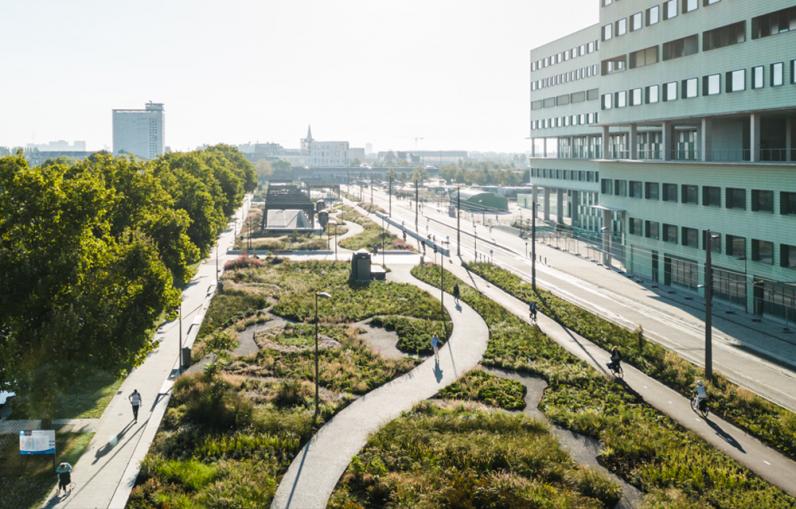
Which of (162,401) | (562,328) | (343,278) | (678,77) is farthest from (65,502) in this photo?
(678,77)

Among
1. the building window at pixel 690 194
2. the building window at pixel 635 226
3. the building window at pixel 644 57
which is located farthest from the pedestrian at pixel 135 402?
the building window at pixel 644 57

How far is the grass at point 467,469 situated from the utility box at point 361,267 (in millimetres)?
33685

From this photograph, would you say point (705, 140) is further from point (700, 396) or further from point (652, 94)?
point (700, 396)

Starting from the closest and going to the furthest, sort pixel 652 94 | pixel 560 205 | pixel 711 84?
pixel 711 84, pixel 652 94, pixel 560 205

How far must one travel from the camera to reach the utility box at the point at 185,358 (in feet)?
122

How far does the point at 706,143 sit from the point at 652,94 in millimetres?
8108

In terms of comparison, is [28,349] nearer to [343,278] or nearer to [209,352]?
[209,352]

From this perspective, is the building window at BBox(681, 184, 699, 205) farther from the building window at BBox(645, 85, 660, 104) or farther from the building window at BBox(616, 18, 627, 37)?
the building window at BBox(616, 18, 627, 37)

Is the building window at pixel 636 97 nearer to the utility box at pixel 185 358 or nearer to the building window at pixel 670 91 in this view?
the building window at pixel 670 91

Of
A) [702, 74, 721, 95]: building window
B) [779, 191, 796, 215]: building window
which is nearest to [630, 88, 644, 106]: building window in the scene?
[702, 74, 721, 95]: building window

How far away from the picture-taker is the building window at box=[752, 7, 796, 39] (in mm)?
45306

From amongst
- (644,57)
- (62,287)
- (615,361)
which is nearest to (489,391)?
(615,361)

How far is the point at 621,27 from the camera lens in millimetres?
65312

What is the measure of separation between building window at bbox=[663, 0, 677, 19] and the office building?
14cm
